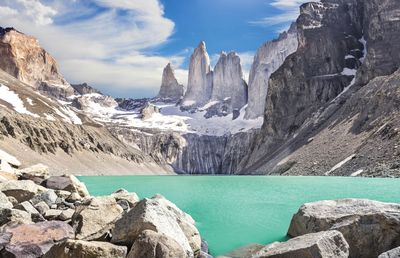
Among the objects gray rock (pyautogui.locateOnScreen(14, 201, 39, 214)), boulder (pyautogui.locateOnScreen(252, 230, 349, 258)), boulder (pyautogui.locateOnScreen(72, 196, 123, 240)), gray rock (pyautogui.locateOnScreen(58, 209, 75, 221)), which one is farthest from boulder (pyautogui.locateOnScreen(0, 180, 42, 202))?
boulder (pyautogui.locateOnScreen(252, 230, 349, 258))

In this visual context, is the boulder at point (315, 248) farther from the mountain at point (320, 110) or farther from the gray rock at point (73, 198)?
the mountain at point (320, 110)

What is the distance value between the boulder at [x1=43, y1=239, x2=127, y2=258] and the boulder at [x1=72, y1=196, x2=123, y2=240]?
237cm

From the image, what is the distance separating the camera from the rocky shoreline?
10.8m

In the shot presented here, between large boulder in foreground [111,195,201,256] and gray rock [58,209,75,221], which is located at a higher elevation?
large boulder in foreground [111,195,201,256]

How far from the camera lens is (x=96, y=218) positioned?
587 inches

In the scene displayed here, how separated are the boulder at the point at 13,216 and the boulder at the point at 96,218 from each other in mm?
1714

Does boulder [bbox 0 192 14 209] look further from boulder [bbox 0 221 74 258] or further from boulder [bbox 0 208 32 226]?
boulder [bbox 0 221 74 258]

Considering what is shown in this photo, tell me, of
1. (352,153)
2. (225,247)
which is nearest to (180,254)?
(225,247)

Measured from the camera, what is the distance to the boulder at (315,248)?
34.4 ft

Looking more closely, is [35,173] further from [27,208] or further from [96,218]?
[96,218]

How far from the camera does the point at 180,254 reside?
35.3 feet

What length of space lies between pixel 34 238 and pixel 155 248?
15.0 ft

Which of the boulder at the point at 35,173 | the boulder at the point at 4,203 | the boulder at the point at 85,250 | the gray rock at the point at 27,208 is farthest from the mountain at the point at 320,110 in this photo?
the boulder at the point at 85,250

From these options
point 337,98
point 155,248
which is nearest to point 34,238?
point 155,248
